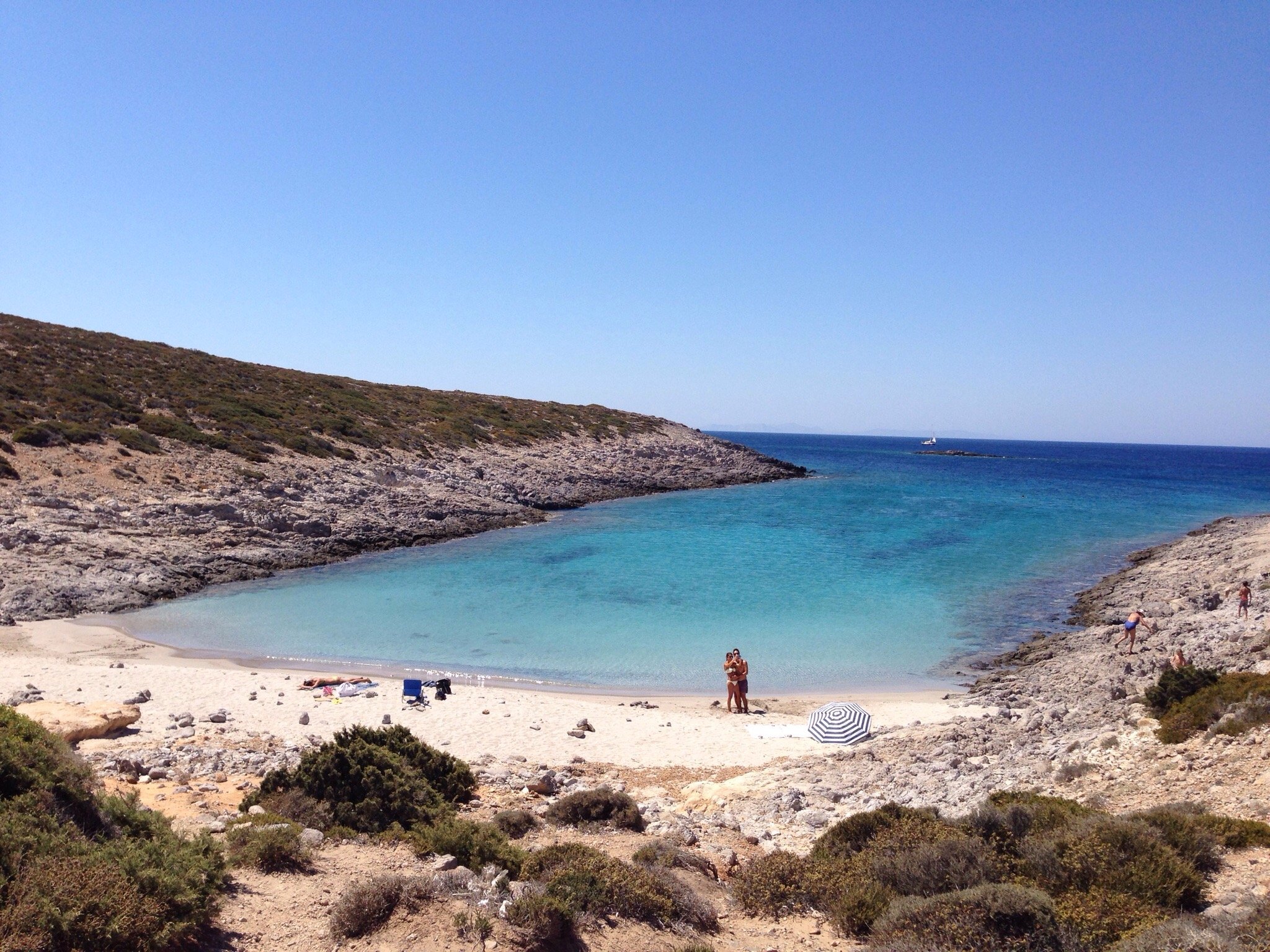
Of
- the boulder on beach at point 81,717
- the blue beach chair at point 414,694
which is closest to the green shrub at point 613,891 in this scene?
the boulder on beach at point 81,717

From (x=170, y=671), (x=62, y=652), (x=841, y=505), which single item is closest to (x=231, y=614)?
(x=62, y=652)

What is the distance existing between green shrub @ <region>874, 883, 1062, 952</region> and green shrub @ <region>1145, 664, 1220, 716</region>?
6925 mm

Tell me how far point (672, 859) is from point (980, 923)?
9.74ft

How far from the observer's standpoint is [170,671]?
625 inches

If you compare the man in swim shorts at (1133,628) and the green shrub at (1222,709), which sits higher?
the green shrub at (1222,709)

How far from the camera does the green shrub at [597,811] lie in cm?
878

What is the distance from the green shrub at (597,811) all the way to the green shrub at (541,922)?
2.82 metres

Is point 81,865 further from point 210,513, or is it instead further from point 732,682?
point 210,513

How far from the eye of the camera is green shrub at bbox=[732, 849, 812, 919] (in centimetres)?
676

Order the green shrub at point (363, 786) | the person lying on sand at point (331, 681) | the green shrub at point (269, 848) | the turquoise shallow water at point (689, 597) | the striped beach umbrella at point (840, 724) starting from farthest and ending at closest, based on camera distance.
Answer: the turquoise shallow water at point (689, 597) < the person lying on sand at point (331, 681) < the striped beach umbrella at point (840, 724) < the green shrub at point (363, 786) < the green shrub at point (269, 848)

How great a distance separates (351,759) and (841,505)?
48.0 metres

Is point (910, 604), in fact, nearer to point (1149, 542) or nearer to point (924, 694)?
point (924, 694)

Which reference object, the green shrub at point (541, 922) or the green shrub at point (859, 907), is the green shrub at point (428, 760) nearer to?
the green shrub at point (541, 922)

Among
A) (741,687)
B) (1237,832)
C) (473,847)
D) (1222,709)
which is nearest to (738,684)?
(741,687)
